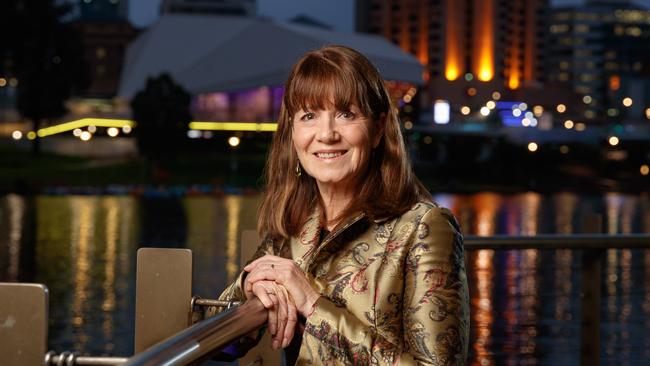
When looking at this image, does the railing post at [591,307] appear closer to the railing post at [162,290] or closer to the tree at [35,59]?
the railing post at [162,290]

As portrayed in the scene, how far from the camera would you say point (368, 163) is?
2.88 m

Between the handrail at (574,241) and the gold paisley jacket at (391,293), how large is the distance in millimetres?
2445

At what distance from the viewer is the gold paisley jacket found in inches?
98.7

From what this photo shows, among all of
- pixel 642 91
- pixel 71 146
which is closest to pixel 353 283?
pixel 71 146

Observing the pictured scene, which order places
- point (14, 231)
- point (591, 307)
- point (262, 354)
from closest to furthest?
point (262, 354)
point (591, 307)
point (14, 231)

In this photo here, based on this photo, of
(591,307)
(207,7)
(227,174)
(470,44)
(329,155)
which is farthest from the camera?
(470,44)

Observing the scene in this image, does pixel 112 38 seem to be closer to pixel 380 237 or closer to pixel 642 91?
pixel 642 91

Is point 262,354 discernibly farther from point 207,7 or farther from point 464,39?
point 464,39

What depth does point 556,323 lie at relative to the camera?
37.6 ft

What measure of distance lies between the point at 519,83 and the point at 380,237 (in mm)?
168092

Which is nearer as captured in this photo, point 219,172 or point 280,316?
point 280,316

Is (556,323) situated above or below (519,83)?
below

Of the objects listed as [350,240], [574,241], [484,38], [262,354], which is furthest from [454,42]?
[350,240]

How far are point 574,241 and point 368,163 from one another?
2506 millimetres
